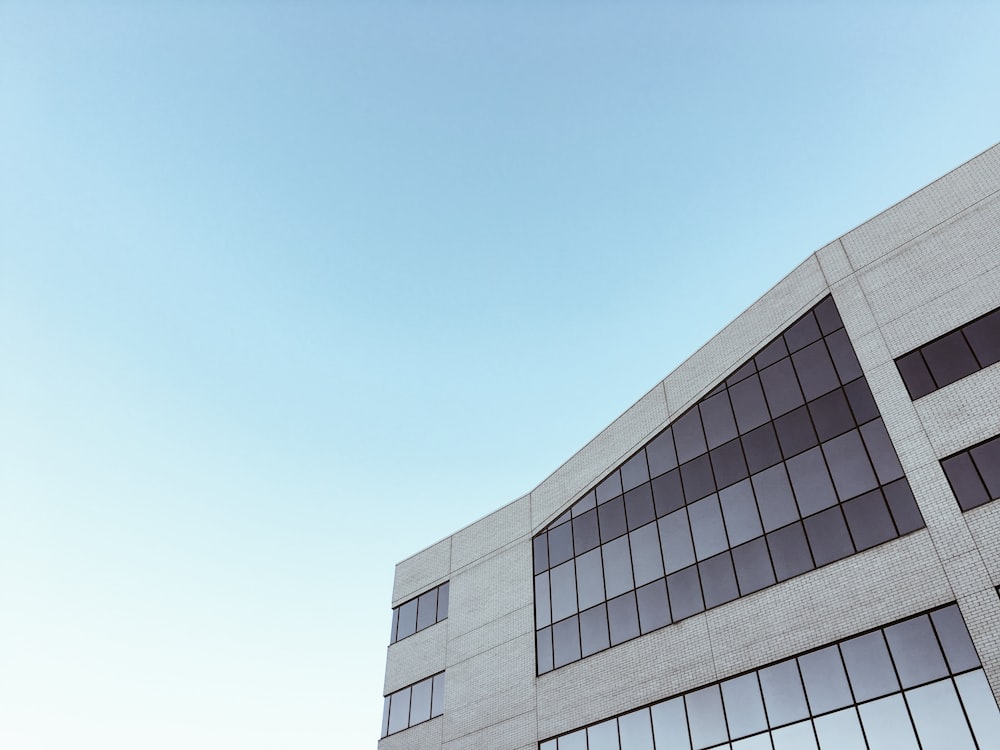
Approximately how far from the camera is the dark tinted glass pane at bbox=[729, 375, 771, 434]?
84.9 ft

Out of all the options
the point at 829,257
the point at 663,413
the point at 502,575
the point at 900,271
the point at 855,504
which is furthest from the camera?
the point at 502,575

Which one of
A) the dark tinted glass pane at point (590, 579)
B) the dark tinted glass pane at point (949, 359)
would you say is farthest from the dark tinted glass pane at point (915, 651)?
the dark tinted glass pane at point (590, 579)

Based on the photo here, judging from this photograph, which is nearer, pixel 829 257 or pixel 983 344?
pixel 983 344

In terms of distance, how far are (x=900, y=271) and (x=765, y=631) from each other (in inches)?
450

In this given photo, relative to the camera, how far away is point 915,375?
73.2ft

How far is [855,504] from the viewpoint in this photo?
72.0 feet

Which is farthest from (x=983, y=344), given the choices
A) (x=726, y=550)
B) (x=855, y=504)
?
(x=726, y=550)

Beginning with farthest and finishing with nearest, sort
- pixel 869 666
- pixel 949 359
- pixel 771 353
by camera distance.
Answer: pixel 771 353, pixel 949 359, pixel 869 666

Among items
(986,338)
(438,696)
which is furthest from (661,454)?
(438,696)

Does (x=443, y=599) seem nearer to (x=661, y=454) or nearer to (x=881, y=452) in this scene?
(x=661, y=454)

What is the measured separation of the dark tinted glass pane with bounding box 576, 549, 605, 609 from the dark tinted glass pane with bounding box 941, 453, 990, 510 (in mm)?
11746

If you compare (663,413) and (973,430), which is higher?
(663,413)

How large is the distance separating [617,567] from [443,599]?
8992 millimetres

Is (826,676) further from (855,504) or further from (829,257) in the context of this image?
(829,257)
